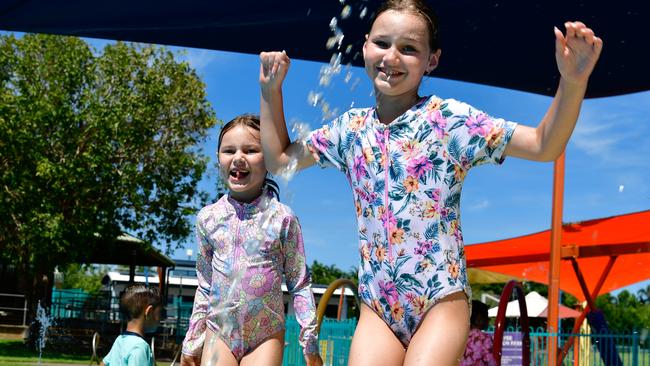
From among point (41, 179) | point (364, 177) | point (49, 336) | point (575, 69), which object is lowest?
point (49, 336)

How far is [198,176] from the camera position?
24.7 metres

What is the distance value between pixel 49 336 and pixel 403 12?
22156mm

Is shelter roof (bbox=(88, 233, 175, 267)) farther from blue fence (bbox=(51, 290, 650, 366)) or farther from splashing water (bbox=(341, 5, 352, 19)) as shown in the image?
splashing water (bbox=(341, 5, 352, 19))

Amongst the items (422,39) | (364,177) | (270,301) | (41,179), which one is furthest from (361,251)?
(41,179)

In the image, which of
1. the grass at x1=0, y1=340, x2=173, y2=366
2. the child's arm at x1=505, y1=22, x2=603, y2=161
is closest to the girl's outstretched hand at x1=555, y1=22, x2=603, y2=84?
the child's arm at x1=505, y1=22, x2=603, y2=161

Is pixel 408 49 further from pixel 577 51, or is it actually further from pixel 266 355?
pixel 266 355

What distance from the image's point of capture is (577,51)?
7.41ft

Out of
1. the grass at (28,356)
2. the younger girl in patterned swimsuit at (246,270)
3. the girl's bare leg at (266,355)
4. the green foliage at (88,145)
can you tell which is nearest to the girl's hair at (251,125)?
the younger girl in patterned swimsuit at (246,270)

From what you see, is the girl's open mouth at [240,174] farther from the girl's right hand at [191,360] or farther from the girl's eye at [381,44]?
the girl's eye at [381,44]

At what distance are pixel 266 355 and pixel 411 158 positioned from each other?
1.31 meters

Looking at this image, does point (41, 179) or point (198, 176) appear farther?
point (198, 176)

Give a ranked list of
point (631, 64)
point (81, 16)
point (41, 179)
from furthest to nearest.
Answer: point (41, 179), point (631, 64), point (81, 16)

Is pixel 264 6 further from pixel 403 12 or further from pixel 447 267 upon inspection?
pixel 447 267

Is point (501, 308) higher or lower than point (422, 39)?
lower
